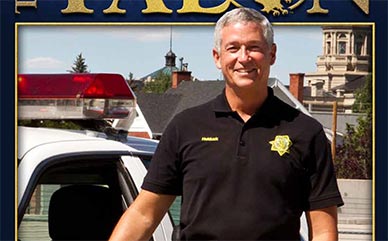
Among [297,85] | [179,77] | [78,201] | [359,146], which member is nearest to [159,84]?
[179,77]

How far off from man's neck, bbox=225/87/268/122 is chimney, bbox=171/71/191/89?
10.7 ft

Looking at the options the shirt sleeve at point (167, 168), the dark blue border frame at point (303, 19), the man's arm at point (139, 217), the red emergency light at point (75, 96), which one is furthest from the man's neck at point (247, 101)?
the dark blue border frame at point (303, 19)

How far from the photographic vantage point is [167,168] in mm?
1461

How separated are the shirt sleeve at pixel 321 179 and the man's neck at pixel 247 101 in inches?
5.0

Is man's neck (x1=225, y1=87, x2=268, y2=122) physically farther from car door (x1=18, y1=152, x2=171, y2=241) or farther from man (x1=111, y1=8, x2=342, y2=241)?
car door (x1=18, y1=152, x2=171, y2=241)

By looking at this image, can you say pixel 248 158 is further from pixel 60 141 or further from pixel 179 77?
pixel 179 77

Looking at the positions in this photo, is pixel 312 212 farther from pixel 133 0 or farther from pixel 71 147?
pixel 133 0

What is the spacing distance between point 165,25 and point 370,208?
118cm

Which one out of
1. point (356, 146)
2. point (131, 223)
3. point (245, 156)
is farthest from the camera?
point (356, 146)

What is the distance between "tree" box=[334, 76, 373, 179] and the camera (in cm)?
363

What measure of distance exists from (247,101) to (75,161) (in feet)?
2.29

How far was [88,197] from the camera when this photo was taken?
2191mm

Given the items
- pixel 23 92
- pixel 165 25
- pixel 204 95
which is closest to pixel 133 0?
Answer: pixel 165 25

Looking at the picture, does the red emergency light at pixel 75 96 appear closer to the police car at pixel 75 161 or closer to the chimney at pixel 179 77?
the police car at pixel 75 161
